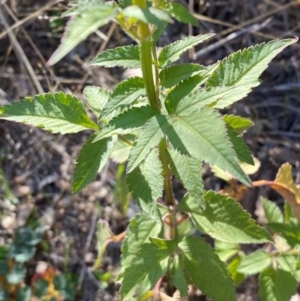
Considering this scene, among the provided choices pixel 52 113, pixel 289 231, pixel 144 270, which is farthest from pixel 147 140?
pixel 289 231

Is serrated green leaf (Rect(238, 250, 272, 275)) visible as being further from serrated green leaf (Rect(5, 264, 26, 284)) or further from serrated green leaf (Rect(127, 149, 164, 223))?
serrated green leaf (Rect(5, 264, 26, 284))

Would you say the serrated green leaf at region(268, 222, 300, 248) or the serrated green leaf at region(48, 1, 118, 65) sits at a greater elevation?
the serrated green leaf at region(48, 1, 118, 65)

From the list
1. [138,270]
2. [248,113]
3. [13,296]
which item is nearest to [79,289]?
[13,296]

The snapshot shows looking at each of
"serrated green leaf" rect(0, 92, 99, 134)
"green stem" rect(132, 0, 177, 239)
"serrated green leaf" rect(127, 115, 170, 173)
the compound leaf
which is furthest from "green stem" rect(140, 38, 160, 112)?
the compound leaf

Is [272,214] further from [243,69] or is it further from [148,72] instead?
[148,72]

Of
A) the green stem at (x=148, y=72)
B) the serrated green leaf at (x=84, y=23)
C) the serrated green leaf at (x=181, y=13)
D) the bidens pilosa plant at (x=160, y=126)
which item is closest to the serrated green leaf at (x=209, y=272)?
the bidens pilosa plant at (x=160, y=126)

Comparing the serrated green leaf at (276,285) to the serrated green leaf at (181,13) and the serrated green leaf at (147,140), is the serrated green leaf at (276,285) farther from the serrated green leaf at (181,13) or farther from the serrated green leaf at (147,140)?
the serrated green leaf at (181,13)
